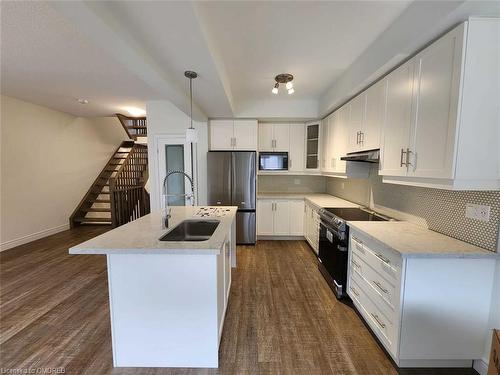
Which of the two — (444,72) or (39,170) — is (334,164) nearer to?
(444,72)

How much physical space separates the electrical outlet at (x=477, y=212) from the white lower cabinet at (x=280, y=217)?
265cm

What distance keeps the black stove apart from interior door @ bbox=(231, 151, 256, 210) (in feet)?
4.66

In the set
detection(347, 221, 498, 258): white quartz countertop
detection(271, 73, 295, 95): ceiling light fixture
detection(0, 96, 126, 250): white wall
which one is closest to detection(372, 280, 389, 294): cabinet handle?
detection(347, 221, 498, 258): white quartz countertop

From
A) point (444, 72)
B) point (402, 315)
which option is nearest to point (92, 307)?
point (402, 315)

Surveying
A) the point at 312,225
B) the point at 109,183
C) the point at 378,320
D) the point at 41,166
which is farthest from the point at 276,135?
the point at 41,166

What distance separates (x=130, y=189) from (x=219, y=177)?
2.99 m

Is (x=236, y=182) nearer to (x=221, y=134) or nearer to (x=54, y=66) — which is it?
(x=221, y=134)

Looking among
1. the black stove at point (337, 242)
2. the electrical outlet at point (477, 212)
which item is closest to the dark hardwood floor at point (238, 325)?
the black stove at point (337, 242)

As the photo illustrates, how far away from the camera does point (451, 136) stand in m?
1.44

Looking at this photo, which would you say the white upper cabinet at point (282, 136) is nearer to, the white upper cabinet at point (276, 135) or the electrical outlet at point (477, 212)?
the white upper cabinet at point (276, 135)

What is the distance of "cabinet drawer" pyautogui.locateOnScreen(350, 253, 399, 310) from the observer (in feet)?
5.36

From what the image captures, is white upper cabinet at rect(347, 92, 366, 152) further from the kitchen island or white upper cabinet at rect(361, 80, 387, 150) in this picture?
the kitchen island

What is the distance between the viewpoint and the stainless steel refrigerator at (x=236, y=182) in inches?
157

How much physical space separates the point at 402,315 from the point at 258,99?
3.60m
